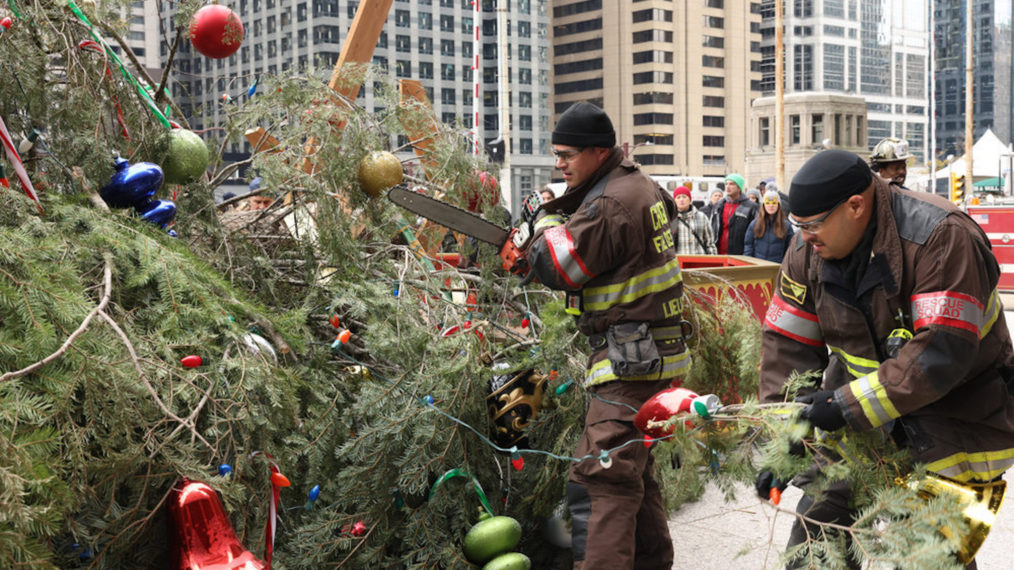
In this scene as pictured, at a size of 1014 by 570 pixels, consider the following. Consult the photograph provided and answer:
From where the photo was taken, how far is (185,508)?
296cm

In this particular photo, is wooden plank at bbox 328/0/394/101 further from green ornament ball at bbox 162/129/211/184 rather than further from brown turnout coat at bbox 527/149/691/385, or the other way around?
brown turnout coat at bbox 527/149/691/385

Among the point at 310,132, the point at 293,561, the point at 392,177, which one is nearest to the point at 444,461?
the point at 293,561

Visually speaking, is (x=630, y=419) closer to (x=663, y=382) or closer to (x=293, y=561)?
(x=663, y=382)

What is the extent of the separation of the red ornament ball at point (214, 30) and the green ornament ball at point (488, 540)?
2632 mm

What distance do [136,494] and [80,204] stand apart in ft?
4.59

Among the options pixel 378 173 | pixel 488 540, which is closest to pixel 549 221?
pixel 378 173

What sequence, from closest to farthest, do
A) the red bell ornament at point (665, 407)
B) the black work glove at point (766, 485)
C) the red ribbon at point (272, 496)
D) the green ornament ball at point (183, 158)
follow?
the black work glove at point (766, 485)
the red bell ornament at point (665, 407)
the red ribbon at point (272, 496)
the green ornament ball at point (183, 158)

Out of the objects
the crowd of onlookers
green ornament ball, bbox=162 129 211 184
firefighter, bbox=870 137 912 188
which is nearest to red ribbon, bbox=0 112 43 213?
green ornament ball, bbox=162 129 211 184

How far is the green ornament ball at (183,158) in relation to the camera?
14.4 feet

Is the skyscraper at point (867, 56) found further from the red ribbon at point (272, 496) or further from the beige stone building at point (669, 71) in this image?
the red ribbon at point (272, 496)

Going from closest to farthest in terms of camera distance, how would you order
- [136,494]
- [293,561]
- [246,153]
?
[136,494]
[293,561]
[246,153]

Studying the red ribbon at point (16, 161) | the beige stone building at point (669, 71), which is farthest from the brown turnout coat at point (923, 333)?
the beige stone building at point (669, 71)

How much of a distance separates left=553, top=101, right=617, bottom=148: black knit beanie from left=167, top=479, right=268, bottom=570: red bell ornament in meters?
1.85

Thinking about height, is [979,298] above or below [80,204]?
below
